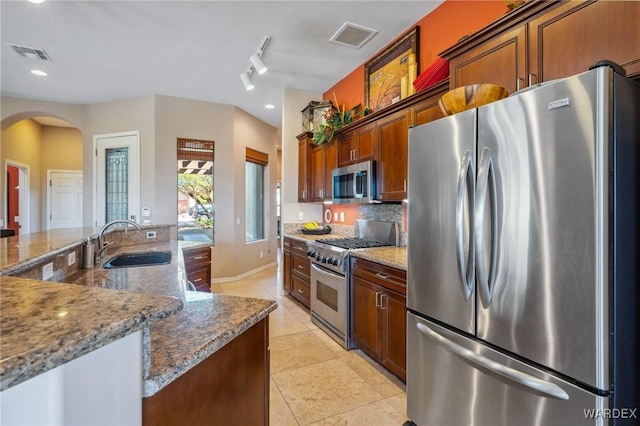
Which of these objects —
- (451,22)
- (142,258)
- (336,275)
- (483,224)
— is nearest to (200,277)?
(142,258)

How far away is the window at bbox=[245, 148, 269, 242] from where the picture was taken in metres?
6.13

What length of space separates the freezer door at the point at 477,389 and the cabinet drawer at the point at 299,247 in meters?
2.18

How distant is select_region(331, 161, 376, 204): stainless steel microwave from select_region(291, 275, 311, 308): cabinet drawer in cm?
116

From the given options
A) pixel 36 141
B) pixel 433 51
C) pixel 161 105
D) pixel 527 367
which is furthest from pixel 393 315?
pixel 36 141

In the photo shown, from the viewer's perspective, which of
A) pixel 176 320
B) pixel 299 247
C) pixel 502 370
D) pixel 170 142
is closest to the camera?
pixel 176 320

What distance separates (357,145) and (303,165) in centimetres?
126

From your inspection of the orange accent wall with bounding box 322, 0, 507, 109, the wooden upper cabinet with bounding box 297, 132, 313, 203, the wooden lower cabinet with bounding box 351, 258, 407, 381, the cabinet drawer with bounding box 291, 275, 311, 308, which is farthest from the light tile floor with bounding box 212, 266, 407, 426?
the orange accent wall with bounding box 322, 0, 507, 109

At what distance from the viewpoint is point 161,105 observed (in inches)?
197

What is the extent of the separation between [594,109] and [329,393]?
222 centimetres

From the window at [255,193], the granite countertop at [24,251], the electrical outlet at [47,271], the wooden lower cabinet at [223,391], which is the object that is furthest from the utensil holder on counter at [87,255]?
the window at [255,193]

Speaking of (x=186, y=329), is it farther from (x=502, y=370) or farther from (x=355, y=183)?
(x=355, y=183)

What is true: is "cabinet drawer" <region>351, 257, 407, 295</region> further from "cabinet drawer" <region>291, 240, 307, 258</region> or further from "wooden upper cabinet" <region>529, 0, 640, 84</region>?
"wooden upper cabinet" <region>529, 0, 640, 84</region>

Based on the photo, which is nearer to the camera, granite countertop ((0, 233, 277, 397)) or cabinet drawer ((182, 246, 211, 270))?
granite countertop ((0, 233, 277, 397))

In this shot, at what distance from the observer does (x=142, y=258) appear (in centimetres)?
286
